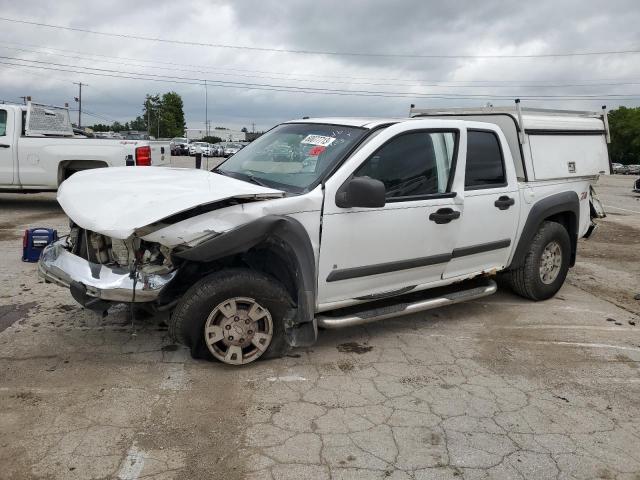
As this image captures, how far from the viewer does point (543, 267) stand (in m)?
5.55

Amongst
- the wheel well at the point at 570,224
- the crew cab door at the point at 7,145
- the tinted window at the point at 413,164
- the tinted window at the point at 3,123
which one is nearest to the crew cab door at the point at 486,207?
the tinted window at the point at 413,164

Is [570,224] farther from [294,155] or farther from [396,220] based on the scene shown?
[294,155]

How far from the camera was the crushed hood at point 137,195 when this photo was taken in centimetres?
325

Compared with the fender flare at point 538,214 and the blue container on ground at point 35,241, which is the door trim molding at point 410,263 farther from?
the blue container on ground at point 35,241

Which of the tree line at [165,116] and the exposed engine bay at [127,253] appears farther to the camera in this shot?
the tree line at [165,116]

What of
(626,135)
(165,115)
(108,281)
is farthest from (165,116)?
(108,281)

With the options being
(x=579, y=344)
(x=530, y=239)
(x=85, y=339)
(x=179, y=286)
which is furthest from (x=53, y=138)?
(x=579, y=344)

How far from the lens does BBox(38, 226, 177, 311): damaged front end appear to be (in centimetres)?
337

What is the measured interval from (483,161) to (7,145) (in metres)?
8.87

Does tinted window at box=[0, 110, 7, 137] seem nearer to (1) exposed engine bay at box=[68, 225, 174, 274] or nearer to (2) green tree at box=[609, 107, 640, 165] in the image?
(1) exposed engine bay at box=[68, 225, 174, 274]

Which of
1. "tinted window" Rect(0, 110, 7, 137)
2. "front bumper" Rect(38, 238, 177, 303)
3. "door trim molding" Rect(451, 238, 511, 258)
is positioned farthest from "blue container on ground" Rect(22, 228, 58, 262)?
"tinted window" Rect(0, 110, 7, 137)

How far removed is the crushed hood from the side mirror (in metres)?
0.44

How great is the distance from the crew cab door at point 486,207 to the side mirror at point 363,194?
1151 mm

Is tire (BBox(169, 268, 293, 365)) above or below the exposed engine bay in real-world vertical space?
below
